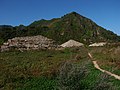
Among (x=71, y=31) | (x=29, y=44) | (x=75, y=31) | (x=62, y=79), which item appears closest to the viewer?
(x=62, y=79)

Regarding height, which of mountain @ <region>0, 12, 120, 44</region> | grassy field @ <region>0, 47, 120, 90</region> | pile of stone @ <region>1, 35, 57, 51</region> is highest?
mountain @ <region>0, 12, 120, 44</region>

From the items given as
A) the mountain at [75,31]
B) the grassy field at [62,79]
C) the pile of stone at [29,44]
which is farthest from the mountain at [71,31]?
Result: the grassy field at [62,79]

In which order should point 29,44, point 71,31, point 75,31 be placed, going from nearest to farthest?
1. point 29,44
2. point 71,31
3. point 75,31

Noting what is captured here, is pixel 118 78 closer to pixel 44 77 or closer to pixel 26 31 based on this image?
pixel 44 77

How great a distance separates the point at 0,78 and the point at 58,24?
160m

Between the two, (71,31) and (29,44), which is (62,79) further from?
(71,31)

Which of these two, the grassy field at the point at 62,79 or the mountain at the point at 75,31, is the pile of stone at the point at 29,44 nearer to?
the grassy field at the point at 62,79

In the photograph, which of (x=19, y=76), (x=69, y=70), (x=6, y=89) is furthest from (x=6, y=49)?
(x=69, y=70)

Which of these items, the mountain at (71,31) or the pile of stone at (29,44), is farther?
the mountain at (71,31)

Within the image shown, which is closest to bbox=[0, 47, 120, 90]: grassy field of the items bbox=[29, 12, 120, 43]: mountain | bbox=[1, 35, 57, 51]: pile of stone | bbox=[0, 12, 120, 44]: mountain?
bbox=[1, 35, 57, 51]: pile of stone

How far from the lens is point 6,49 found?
66.6 meters

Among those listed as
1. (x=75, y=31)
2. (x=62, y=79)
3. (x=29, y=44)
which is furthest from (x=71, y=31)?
(x=62, y=79)

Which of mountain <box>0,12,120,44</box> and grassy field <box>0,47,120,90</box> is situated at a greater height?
mountain <box>0,12,120,44</box>

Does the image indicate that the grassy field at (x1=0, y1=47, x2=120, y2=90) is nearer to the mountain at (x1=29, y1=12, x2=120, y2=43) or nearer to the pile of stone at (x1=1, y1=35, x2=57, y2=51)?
the pile of stone at (x1=1, y1=35, x2=57, y2=51)
